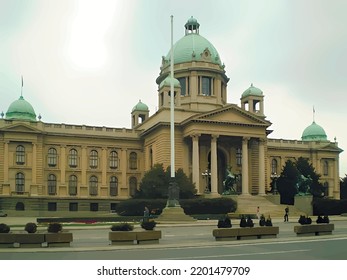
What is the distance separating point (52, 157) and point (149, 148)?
57.8 feet

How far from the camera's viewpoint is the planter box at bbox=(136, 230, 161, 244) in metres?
29.2

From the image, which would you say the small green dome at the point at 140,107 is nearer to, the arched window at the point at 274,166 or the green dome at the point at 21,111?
the green dome at the point at 21,111

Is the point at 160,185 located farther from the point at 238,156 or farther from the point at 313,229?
the point at 313,229

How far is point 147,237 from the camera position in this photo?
29469mm

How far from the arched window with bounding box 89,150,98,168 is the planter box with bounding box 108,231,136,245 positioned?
72.0m

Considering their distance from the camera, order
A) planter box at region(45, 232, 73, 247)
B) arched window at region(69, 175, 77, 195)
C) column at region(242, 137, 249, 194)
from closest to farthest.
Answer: planter box at region(45, 232, 73, 247) < column at region(242, 137, 249, 194) < arched window at region(69, 175, 77, 195)

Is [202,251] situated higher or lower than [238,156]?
lower

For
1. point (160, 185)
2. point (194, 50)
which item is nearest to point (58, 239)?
point (160, 185)

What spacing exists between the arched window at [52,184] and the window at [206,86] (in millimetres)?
32411

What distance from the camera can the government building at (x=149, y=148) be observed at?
90.6 meters

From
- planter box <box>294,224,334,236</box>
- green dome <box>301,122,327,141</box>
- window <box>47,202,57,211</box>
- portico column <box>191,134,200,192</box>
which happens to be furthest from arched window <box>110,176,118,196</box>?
planter box <box>294,224,334,236</box>

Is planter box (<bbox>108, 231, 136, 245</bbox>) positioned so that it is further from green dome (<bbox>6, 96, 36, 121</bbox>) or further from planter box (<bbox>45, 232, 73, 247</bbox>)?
green dome (<bbox>6, 96, 36, 121</bbox>)

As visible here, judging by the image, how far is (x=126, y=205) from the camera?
7494cm
